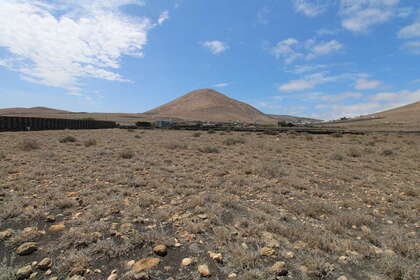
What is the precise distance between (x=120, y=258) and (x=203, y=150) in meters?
10.6

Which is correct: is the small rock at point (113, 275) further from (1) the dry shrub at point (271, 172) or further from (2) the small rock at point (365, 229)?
(1) the dry shrub at point (271, 172)

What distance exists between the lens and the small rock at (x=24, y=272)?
2346 mm

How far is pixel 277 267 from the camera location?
2.54 meters

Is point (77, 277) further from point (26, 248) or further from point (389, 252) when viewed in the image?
point (389, 252)

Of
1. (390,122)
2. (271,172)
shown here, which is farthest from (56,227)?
(390,122)

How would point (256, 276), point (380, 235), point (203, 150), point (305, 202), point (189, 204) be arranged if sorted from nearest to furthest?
point (256, 276)
point (380, 235)
point (189, 204)
point (305, 202)
point (203, 150)

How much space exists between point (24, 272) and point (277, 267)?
10.5 feet

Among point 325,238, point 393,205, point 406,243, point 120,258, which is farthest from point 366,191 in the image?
point 120,258

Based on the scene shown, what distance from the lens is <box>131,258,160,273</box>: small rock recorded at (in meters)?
2.54

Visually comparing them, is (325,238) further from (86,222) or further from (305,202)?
(86,222)

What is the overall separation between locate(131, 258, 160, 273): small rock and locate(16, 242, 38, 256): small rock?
1.61m

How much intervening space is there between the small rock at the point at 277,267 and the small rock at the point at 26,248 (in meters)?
3.44

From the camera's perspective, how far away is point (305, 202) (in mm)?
4918

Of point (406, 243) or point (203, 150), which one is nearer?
point (406, 243)
